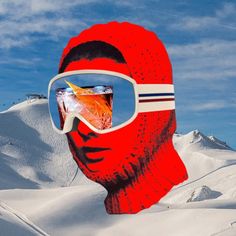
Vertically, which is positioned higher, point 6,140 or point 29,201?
point 6,140

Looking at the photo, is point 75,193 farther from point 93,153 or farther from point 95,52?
point 95,52

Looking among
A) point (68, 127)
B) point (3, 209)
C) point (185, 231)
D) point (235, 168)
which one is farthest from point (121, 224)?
point (235, 168)

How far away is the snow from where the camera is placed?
42.7 metres

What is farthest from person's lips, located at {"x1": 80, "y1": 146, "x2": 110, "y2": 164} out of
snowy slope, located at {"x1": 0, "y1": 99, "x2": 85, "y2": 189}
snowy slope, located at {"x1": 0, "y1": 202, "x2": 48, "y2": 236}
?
snowy slope, located at {"x1": 0, "y1": 99, "x2": 85, "y2": 189}

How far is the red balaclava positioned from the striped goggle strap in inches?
3.0

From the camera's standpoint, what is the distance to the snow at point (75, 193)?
140ft

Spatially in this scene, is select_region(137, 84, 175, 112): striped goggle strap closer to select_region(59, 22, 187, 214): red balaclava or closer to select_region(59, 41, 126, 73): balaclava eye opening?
select_region(59, 22, 187, 214): red balaclava

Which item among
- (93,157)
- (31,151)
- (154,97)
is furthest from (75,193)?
(31,151)

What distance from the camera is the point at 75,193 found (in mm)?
60688

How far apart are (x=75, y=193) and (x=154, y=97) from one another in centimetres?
5368

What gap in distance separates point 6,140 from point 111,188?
116m

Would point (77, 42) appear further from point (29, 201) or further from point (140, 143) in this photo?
point (29, 201)

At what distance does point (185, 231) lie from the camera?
40531 mm

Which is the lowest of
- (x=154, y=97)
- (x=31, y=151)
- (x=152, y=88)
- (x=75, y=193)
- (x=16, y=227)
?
(x=16, y=227)
